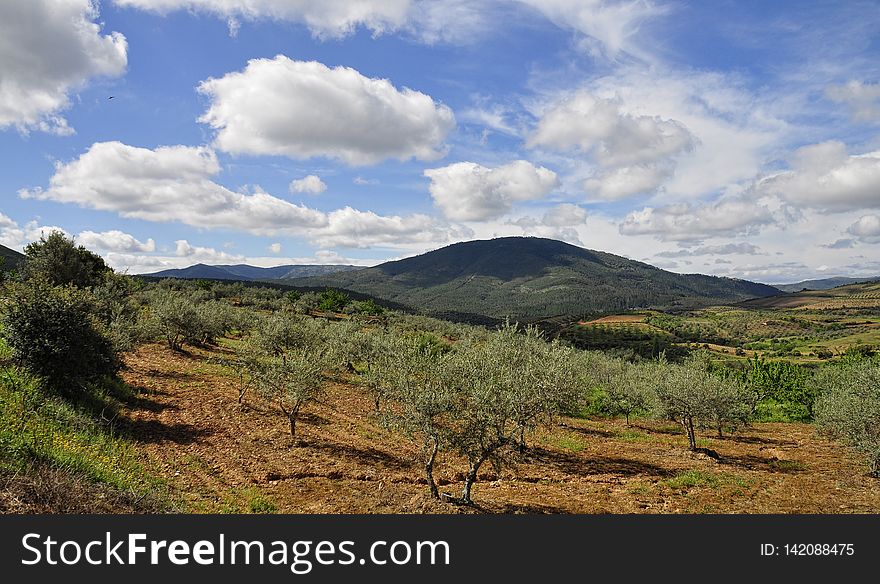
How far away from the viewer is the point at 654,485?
77.7 feet

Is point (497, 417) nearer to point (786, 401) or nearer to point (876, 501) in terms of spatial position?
point (876, 501)

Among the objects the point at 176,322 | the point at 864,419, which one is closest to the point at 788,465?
the point at 864,419

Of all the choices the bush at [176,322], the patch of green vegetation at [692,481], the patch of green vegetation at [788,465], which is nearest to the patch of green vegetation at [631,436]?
the patch of green vegetation at [788,465]

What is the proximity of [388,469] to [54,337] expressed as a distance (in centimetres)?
1720

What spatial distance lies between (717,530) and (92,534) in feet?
48.3

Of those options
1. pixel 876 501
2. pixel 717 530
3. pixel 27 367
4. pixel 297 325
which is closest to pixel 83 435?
pixel 27 367

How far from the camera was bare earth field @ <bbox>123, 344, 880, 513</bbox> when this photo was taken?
58.6ft

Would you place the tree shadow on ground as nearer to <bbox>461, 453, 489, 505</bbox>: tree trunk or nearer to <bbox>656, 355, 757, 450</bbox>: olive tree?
<bbox>656, 355, 757, 450</bbox>: olive tree

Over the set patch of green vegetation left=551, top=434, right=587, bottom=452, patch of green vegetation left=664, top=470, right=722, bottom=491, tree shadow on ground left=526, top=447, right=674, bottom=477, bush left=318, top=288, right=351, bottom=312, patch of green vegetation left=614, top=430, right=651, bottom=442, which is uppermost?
bush left=318, top=288, right=351, bottom=312

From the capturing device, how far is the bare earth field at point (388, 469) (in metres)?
17.9

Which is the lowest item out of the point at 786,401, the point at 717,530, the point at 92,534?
the point at 786,401

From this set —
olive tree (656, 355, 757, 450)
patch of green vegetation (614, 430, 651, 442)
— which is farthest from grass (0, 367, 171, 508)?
patch of green vegetation (614, 430, 651, 442)

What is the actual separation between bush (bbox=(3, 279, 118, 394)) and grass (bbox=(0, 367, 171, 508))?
3.32 ft

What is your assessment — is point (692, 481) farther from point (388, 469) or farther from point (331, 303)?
point (331, 303)
